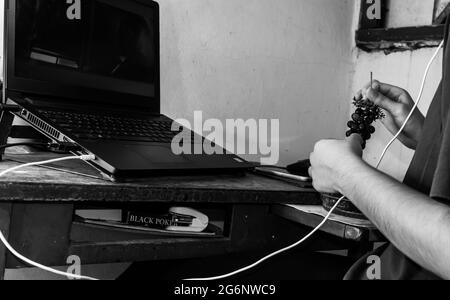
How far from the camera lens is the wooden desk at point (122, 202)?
0.53 meters

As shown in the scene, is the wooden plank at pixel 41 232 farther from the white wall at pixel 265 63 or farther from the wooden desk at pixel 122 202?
the white wall at pixel 265 63

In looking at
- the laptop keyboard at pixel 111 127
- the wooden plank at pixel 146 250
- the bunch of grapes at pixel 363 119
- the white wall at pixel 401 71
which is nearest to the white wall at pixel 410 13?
the white wall at pixel 401 71

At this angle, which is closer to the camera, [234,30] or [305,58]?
[234,30]

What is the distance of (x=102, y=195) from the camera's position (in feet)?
1.82

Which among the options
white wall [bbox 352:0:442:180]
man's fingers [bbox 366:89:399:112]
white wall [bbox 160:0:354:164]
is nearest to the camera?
man's fingers [bbox 366:89:399:112]

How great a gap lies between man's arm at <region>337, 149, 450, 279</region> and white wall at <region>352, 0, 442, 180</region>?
2.67ft

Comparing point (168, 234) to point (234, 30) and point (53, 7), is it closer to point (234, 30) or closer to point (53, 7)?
point (53, 7)

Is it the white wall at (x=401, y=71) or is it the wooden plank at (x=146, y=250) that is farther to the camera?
the white wall at (x=401, y=71)

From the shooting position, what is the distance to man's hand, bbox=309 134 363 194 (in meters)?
0.62

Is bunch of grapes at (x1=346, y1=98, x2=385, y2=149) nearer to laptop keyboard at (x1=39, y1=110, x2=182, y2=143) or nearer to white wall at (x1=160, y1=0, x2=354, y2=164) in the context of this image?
laptop keyboard at (x1=39, y1=110, x2=182, y2=143)

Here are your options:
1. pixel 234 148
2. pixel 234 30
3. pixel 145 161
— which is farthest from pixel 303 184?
pixel 234 30

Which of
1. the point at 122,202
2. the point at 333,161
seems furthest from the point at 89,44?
the point at 333,161

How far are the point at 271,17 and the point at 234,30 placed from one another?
0.47 feet

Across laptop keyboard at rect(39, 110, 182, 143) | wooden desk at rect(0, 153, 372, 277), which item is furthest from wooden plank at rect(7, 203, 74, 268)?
laptop keyboard at rect(39, 110, 182, 143)
